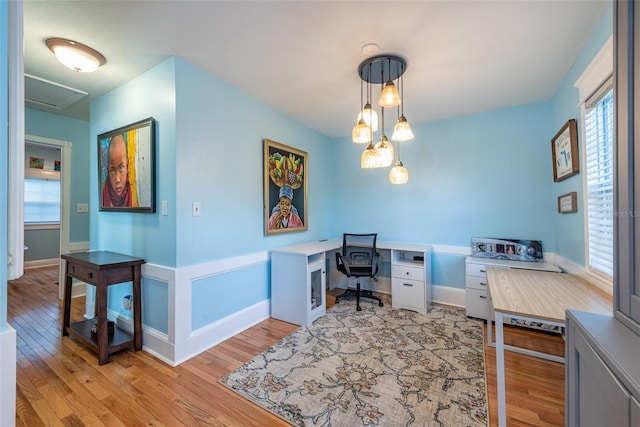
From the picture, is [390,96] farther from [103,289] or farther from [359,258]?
[103,289]

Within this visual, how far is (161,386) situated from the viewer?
1744mm

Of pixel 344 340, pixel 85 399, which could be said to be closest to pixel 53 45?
pixel 85 399

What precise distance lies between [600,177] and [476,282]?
4.86 ft

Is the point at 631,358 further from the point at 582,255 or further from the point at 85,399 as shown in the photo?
the point at 85,399

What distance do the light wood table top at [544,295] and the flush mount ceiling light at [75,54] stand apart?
10.4 feet

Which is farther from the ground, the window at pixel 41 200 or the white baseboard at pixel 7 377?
the window at pixel 41 200

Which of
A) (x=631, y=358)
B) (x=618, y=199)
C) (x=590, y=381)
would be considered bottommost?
(x=590, y=381)

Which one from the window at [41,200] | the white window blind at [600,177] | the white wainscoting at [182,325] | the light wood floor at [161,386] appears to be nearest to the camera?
the light wood floor at [161,386]

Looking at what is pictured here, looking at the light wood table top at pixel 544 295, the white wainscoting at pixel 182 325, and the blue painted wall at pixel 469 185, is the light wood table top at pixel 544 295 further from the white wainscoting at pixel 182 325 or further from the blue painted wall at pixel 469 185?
the white wainscoting at pixel 182 325

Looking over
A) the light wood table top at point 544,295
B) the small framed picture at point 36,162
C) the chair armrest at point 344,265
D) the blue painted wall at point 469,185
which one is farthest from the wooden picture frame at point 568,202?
the small framed picture at point 36,162

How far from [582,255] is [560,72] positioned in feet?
5.07

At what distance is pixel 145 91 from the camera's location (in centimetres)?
226

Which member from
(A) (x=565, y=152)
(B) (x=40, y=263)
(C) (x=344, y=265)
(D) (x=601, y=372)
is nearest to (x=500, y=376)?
(D) (x=601, y=372)

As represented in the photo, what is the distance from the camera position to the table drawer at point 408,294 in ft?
9.88
